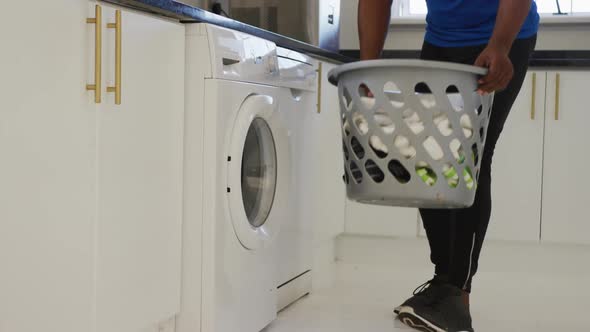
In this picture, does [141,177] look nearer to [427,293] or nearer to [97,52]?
[97,52]

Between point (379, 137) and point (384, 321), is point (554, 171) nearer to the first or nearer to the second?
point (384, 321)

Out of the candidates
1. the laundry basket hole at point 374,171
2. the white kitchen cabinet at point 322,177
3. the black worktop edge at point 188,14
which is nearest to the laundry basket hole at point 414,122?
the laundry basket hole at point 374,171

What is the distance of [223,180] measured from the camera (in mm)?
1978

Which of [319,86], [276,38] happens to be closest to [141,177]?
[276,38]

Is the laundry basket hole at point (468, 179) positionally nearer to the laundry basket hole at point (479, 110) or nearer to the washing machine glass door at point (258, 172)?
the laundry basket hole at point (479, 110)

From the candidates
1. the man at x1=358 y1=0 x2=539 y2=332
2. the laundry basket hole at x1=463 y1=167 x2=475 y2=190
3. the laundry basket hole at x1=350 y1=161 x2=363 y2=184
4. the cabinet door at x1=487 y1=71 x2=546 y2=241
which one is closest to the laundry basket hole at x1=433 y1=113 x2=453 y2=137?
the laundry basket hole at x1=463 y1=167 x2=475 y2=190

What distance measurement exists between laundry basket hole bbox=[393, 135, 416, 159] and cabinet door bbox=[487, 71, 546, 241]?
1569 mm

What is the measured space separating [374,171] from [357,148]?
6 cm

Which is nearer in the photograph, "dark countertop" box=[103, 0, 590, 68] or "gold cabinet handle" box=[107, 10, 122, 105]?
"gold cabinet handle" box=[107, 10, 122, 105]

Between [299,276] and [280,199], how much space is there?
16.4 inches

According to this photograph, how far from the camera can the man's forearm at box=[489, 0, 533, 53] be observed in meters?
1.77

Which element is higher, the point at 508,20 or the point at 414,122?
the point at 508,20

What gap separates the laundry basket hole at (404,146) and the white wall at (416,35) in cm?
219

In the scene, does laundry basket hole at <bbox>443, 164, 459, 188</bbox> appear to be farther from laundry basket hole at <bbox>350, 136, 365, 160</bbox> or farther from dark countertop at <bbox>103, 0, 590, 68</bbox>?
dark countertop at <bbox>103, 0, 590, 68</bbox>
